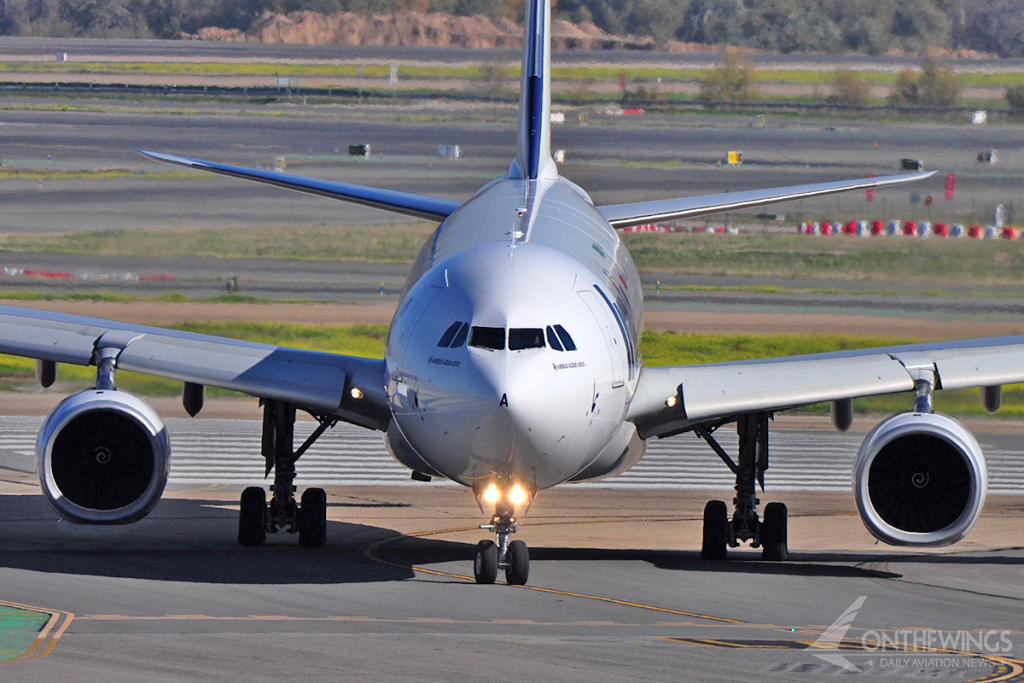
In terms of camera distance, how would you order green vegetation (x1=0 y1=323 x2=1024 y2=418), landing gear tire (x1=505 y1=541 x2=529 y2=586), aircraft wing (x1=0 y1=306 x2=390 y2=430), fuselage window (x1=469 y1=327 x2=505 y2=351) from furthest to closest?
green vegetation (x1=0 y1=323 x2=1024 y2=418) < aircraft wing (x1=0 y1=306 x2=390 y2=430) < landing gear tire (x1=505 y1=541 x2=529 y2=586) < fuselage window (x1=469 y1=327 x2=505 y2=351)

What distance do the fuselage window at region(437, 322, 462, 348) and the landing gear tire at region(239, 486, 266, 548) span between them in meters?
5.95

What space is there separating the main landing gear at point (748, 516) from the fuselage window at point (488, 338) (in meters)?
5.97

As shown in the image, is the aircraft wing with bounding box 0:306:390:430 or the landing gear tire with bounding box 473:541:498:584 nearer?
the landing gear tire with bounding box 473:541:498:584

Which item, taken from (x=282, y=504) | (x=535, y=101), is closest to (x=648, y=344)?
(x=535, y=101)

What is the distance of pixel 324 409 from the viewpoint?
20094 mm

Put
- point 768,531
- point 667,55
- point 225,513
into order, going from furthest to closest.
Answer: point 667,55, point 225,513, point 768,531

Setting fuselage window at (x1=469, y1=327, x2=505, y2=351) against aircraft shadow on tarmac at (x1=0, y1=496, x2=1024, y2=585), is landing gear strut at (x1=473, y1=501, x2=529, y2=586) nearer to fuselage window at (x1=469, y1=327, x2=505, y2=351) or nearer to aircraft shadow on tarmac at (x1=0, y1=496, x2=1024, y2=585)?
aircraft shadow on tarmac at (x1=0, y1=496, x2=1024, y2=585)

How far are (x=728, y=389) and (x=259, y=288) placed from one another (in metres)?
29.5

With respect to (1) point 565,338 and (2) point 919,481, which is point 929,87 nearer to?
(2) point 919,481

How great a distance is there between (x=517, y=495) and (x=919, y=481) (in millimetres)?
4891

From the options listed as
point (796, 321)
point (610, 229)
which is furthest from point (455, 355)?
point (796, 321)

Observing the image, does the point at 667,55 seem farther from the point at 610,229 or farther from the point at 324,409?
the point at 324,409

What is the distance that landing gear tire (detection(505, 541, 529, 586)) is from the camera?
18219 mm

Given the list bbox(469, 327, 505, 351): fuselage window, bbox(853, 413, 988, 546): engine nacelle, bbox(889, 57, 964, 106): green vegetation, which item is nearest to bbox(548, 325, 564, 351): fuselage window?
bbox(469, 327, 505, 351): fuselage window
